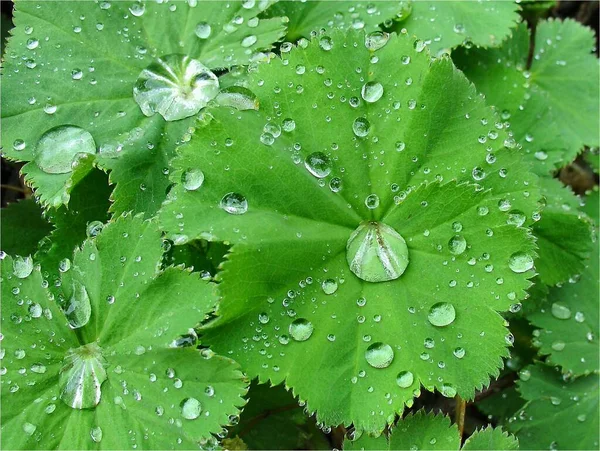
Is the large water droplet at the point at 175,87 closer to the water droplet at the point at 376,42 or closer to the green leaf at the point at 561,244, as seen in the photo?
the water droplet at the point at 376,42

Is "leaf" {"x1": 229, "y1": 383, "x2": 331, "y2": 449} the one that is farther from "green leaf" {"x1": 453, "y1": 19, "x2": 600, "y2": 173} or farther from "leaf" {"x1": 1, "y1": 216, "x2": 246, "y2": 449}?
"green leaf" {"x1": 453, "y1": 19, "x2": 600, "y2": 173}

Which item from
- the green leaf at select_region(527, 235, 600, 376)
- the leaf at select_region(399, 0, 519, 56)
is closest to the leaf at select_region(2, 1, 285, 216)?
the leaf at select_region(399, 0, 519, 56)

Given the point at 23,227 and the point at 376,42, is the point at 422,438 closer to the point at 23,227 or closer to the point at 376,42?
the point at 376,42

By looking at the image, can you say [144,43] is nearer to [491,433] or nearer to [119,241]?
[119,241]

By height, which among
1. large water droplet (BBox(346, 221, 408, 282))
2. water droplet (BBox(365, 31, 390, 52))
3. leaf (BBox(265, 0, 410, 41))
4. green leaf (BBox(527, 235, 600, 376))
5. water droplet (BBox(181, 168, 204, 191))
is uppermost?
water droplet (BBox(365, 31, 390, 52))

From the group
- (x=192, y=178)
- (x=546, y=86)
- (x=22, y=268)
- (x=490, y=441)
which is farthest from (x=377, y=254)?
(x=546, y=86)

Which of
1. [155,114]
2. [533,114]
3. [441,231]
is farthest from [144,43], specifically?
[533,114]
